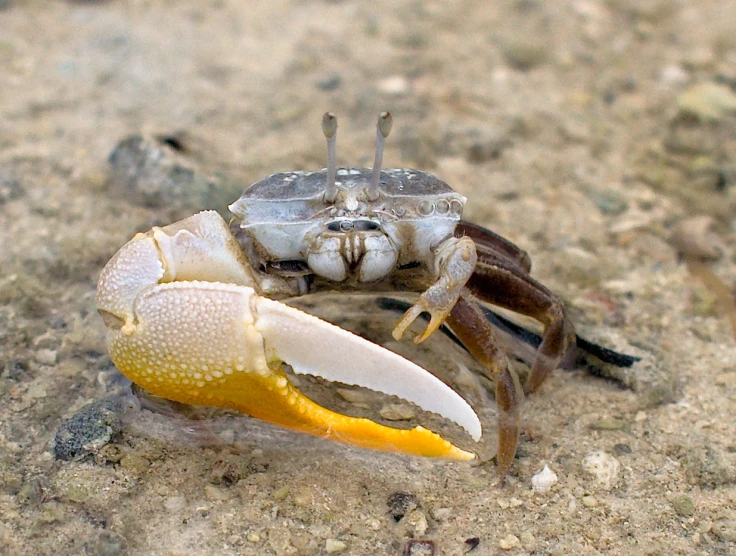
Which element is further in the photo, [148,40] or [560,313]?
[148,40]

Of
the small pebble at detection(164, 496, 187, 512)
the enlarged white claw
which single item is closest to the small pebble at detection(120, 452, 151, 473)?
the small pebble at detection(164, 496, 187, 512)

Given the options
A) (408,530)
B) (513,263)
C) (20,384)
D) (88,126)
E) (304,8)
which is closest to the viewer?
(408,530)

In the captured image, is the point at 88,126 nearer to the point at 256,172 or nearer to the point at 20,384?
the point at 256,172

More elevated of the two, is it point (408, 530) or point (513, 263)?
point (513, 263)

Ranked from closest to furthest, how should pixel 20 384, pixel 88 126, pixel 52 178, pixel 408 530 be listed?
1. pixel 408 530
2. pixel 20 384
3. pixel 52 178
4. pixel 88 126

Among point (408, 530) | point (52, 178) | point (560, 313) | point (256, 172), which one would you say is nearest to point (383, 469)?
point (408, 530)

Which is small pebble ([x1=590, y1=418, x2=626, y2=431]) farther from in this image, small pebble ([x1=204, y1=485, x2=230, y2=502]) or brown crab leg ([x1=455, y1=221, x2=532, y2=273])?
small pebble ([x1=204, y1=485, x2=230, y2=502])

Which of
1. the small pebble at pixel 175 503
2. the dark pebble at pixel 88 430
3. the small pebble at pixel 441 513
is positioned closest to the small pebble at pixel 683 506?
the small pebble at pixel 441 513
